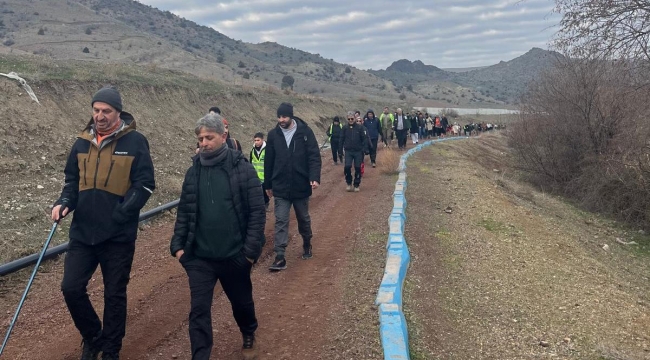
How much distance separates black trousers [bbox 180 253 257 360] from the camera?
13.7 feet

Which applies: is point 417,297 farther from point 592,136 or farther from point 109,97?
point 592,136

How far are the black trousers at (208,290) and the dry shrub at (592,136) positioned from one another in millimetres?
10703

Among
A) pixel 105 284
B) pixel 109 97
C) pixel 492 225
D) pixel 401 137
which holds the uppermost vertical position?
pixel 109 97

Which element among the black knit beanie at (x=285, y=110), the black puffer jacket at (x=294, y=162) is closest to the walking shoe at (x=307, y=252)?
the black puffer jacket at (x=294, y=162)

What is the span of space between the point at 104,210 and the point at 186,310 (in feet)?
6.29

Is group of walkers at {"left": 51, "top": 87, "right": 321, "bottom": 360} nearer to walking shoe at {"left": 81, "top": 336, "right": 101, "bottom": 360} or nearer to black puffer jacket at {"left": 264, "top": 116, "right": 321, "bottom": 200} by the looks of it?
walking shoe at {"left": 81, "top": 336, "right": 101, "bottom": 360}

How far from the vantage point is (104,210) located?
4328 mm

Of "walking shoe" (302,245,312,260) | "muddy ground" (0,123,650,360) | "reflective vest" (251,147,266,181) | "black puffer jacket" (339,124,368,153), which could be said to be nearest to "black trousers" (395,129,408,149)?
"black puffer jacket" (339,124,368,153)

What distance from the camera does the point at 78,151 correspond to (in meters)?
4.41

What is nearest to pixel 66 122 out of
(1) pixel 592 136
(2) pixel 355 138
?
(2) pixel 355 138

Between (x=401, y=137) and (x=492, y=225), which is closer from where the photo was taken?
(x=492, y=225)

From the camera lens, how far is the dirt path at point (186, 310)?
4.91 metres

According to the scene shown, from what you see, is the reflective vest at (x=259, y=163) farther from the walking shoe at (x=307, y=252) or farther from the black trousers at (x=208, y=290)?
the black trousers at (x=208, y=290)

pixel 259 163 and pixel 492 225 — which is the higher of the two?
pixel 259 163
